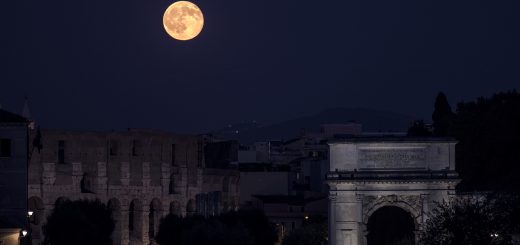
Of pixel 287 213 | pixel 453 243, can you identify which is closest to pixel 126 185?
pixel 287 213

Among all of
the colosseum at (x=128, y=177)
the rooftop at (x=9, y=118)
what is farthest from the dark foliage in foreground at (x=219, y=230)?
the rooftop at (x=9, y=118)

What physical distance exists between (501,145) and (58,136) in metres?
24.9

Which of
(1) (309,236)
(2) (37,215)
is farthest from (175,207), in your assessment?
(1) (309,236)

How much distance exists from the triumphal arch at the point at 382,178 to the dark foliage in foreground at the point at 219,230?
10.6m

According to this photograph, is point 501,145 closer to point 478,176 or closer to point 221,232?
point 478,176

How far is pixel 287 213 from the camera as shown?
99.8 metres

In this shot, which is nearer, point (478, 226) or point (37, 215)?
point (478, 226)

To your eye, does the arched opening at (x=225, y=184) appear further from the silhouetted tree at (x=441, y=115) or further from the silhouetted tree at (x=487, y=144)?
the silhouetted tree at (x=487, y=144)

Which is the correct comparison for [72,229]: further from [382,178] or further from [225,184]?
[225,184]

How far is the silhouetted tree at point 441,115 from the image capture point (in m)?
79.4

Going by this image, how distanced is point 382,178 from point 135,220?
116 ft

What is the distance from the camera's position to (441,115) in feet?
291

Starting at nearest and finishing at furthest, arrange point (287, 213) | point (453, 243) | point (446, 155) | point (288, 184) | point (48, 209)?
1. point (453, 243)
2. point (446, 155)
3. point (48, 209)
4. point (287, 213)
5. point (288, 184)

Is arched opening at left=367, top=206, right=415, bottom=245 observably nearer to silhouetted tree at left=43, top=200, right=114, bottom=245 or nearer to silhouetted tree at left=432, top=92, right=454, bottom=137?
silhouetted tree at left=432, top=92, right=454, bottom=137
